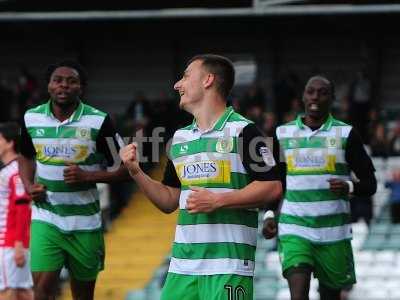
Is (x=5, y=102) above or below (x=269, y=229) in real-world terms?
above

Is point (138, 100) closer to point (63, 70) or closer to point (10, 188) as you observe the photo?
point (10, 188)

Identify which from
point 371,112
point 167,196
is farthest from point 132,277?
point 167,196

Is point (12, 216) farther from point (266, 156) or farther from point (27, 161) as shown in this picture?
point (266, 156)

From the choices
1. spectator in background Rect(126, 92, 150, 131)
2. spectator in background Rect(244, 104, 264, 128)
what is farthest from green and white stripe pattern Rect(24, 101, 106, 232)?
spectator in background Rect(126, 92, 150, 131)

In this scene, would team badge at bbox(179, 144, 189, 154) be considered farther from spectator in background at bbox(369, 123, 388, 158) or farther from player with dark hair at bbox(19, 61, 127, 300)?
spectator in background at bbox(369, 123, 388, 158)

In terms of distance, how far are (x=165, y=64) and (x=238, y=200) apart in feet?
60.6

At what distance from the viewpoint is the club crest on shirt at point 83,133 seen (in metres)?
8.85

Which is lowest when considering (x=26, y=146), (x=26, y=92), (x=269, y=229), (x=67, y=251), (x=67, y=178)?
(x=67, y=251)

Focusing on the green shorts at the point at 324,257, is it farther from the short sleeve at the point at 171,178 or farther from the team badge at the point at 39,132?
the short sleeve at the point at 171,178

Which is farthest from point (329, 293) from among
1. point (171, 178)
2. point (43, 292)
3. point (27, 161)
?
point (171, 178)

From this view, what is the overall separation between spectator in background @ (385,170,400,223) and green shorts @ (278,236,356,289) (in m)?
6.68

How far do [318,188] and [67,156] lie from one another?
6.76 feet

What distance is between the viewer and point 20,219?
10.9 metres

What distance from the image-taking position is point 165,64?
25.1m
